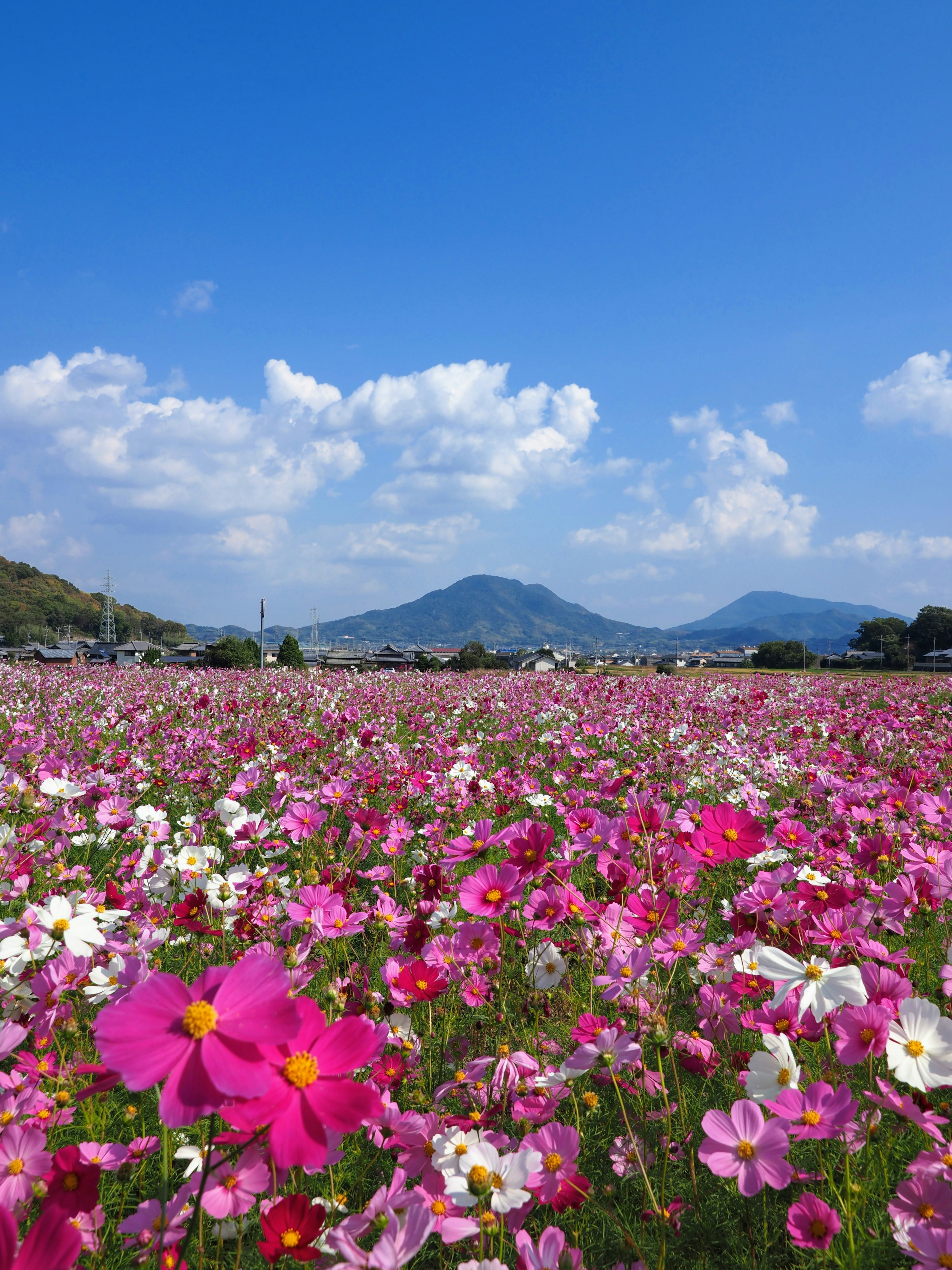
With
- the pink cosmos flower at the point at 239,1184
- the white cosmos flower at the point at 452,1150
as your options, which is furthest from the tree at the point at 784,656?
the pink cosmos flower at the point at 239,1184

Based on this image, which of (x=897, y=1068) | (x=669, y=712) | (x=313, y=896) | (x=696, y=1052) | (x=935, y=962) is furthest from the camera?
(x=669, y=712)

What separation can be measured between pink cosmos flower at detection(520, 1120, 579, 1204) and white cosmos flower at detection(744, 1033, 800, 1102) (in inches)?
11.7

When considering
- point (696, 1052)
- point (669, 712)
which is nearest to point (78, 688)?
point (669, 712)

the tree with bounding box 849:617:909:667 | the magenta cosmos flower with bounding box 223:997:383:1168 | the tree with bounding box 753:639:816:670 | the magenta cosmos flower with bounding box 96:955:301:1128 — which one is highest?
the tree with bounding box 849:617:909:667

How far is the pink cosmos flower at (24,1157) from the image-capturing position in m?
0.93

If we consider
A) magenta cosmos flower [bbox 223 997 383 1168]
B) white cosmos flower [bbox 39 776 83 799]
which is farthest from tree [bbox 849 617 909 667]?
→ magenta cosmos flower [bbox 223 997 383 1168]

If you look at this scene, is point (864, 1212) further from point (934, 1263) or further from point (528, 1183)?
point (528, 1183)

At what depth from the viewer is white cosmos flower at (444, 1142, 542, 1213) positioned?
0.90 m

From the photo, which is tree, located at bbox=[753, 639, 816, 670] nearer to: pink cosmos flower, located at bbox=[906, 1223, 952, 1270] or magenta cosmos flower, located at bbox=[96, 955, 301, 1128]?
pink cosmos flower, located at bbox=[906, 1223, 952, 1270]

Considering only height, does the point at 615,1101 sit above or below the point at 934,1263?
below

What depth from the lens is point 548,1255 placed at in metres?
0.90

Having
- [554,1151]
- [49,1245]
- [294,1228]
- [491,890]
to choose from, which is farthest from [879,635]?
[49,1245]

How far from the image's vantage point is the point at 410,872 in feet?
8.66

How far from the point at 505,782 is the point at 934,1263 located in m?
2.71
